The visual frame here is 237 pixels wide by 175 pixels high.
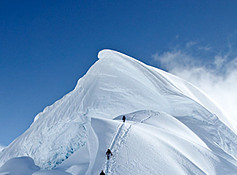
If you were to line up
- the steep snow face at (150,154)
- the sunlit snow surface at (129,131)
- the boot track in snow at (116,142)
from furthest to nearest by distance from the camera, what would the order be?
the sunlit snow surface at (129,131) < the steep snow face at (150,154) < the boot track in snow at (116,142)

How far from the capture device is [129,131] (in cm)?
1252

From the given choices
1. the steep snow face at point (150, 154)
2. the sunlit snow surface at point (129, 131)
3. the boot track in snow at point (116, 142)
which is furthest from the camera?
the sunlit snow surface at point (129, 131)

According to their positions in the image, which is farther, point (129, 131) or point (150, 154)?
point (129, 131)

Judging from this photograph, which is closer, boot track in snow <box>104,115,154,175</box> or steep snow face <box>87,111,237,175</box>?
boot track in snow <box>104,115,154,175</box>

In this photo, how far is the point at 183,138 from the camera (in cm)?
1386

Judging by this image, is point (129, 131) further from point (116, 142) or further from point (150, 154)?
point (150, 154)

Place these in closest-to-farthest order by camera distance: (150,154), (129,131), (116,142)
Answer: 1. (150,154)
2. (116,142)
3. (129,131)

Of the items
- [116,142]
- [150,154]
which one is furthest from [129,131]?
[150,154]

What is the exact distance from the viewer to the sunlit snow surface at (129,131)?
10688mm

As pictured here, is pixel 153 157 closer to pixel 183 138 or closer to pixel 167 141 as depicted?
pixel 167 141

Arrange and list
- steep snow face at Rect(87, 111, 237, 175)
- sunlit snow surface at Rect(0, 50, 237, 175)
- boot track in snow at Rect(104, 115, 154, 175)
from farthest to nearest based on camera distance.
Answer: sunlit snow surface at Rect(0, 50, 237, 175), steep snow face at Rect(87, 111, 237, 175), boot track in snow at Rect(104, 115, 154, 175)

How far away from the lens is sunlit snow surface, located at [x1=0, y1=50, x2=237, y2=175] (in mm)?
10688

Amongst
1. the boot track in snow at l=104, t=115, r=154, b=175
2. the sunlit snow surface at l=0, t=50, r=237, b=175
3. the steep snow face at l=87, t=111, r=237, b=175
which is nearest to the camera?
the boot track in snow at l=104, t=115, r=154, b=175

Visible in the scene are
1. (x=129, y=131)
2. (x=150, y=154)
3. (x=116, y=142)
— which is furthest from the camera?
(x=129, y=131)
